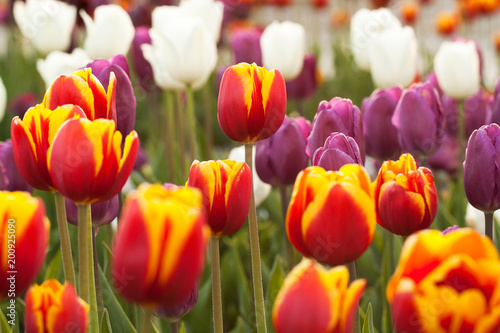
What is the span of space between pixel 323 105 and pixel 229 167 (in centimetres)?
27

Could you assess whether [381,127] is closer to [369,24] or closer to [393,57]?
[393,57]

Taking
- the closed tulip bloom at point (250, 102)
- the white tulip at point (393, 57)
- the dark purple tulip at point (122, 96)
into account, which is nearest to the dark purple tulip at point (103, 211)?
the dark purple tulip at point (122, 96)

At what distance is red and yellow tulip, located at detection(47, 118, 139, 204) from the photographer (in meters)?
0.64

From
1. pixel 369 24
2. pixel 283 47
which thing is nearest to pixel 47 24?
pixel 283 47

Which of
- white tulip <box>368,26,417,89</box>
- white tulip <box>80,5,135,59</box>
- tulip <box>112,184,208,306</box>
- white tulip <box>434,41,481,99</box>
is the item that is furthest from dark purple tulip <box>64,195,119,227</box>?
white tulip <box>434,41,481,99</box>

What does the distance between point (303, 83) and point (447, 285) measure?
172cm

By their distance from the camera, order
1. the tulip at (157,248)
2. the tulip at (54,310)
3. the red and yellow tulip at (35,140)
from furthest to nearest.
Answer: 1. the red and yellow tulip at (35,140)
2. the tulip at (54,310)
3. the tulip at (157,248)

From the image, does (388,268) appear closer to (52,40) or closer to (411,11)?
(52,40)

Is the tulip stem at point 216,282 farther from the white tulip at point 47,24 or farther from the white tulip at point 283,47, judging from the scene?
the white tulip at point 47,24

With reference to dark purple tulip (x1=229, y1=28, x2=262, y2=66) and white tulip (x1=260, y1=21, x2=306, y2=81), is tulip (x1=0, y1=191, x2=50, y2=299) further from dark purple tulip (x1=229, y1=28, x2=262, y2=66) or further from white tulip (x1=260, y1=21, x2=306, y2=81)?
dark purple tulip (x1=229, y1=28, x2=262, y2=66)

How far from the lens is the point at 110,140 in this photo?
657 millimetres

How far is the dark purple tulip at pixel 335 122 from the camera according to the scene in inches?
37.5

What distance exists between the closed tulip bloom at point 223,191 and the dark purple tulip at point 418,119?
0.49 meters

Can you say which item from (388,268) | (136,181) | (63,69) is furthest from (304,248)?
(136,181)
